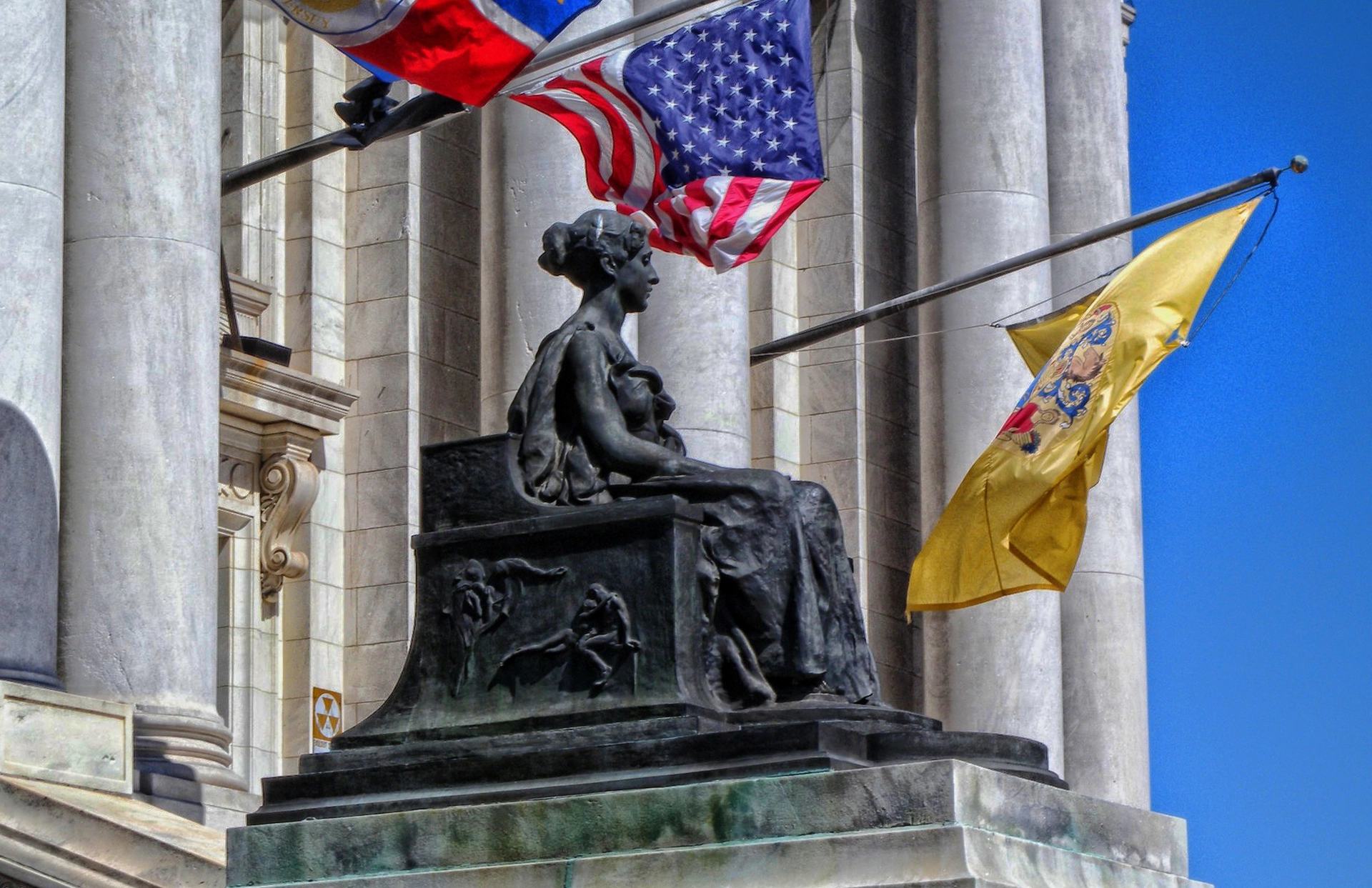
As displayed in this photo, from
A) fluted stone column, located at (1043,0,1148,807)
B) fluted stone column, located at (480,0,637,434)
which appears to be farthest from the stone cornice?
fluted stone column, located at (1043,0,1148,807)

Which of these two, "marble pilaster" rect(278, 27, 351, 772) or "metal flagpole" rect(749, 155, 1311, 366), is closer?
"metal flagpole" rect(749, 155, 1311, 366)

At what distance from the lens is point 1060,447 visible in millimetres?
17203

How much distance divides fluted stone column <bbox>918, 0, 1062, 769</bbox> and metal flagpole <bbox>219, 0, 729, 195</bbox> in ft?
18.4

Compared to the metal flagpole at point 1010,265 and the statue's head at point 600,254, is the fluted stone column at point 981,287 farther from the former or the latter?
the statue's head at point 600,254

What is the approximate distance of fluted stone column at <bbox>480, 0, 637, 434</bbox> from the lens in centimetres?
2009

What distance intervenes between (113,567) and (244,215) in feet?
28.9

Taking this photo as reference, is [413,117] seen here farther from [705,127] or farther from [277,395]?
[277,395]

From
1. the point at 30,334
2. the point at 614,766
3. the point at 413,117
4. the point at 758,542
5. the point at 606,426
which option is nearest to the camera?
the point at 614,766

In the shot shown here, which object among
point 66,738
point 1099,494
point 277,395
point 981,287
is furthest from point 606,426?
point 1099,494

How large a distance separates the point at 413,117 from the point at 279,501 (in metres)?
6.44

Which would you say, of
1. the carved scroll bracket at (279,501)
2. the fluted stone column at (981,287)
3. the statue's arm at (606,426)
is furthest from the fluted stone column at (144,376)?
the fluted stone column at (981,287)

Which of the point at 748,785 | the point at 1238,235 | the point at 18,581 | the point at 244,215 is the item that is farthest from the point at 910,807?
the point at 244,215

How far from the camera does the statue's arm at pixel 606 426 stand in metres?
11.0

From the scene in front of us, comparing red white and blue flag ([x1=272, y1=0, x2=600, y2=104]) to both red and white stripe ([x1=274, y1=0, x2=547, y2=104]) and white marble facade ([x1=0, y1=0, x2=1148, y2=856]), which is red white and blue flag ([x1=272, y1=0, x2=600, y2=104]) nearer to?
red and white stripe ([x1=274, y1=0, x2=547, y2=104])
